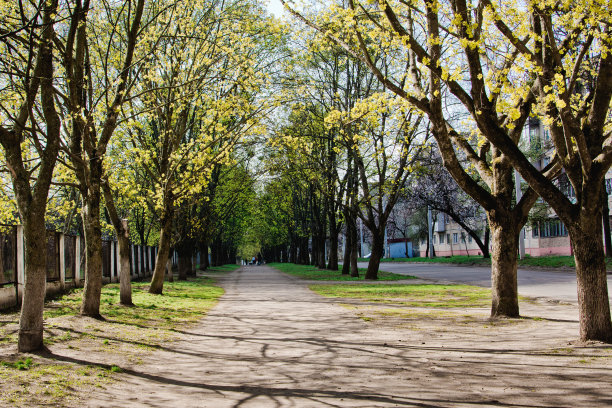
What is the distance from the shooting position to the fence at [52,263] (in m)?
11.6

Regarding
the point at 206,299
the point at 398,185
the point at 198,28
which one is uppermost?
the point at 198,28

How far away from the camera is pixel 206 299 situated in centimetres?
1712

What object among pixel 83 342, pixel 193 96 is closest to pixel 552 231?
pixel 193 96

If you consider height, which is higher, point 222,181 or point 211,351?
point 222,181

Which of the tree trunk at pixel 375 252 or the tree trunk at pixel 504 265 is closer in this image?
the tree trunk at pixel 504 265

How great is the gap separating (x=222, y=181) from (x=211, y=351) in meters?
27.2

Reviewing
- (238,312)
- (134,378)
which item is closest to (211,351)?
(134,378)

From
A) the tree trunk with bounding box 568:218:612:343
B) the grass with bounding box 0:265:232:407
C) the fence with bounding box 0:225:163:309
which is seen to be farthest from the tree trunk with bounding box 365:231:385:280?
the tree trunk with bounding box 568:218:612:343

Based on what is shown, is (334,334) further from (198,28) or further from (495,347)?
(198,28)

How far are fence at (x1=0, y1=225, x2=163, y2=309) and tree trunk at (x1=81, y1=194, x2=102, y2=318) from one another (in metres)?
2.11

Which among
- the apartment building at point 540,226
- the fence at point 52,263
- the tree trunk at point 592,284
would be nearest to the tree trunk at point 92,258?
the fence at point 52,263

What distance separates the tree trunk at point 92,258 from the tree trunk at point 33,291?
3498 mm

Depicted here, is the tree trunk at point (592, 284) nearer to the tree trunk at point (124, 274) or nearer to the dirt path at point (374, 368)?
the dirt path at point (374, 368)

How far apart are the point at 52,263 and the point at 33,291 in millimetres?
9016
